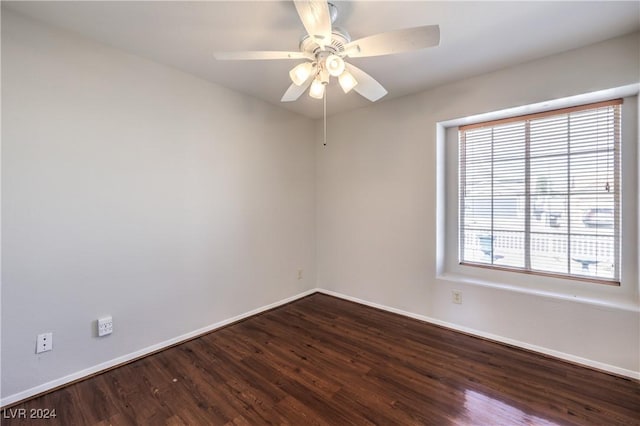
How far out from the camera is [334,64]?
156 centimetres

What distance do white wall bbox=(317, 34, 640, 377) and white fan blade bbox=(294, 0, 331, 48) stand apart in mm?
1759

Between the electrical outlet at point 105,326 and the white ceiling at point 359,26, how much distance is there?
6.66 feet

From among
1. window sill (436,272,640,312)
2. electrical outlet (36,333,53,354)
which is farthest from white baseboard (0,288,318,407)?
window sill (436,272,640,312)

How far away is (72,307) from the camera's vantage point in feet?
6.31

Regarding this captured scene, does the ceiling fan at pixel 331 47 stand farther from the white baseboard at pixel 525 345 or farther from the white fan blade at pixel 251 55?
the white baseboard at pixel 525 345

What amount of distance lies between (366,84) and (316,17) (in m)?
0.63

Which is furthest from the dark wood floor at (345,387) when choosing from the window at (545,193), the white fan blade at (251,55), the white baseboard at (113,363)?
the white fan blade at (251,55)

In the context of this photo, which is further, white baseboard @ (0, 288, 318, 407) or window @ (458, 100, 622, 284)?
window @ (458, 100, 622, 284)

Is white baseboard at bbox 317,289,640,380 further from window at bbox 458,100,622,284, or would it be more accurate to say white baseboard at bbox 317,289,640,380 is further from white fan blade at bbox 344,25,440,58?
white fan blade at bbox 344,25,440,58

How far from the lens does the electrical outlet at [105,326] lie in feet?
6.63

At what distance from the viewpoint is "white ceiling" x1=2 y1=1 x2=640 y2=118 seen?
166cm

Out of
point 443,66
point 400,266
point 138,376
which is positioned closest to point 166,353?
point 138,376

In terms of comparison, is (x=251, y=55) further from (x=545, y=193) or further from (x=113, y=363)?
(x=545, y=193)

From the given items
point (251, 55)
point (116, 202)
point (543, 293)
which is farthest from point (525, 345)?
point (116, 202)
